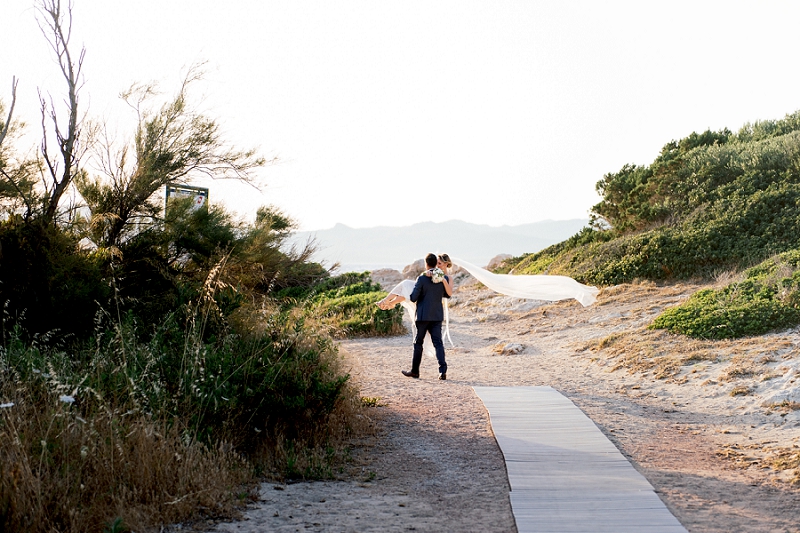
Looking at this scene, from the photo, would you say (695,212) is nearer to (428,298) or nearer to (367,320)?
(367,320)

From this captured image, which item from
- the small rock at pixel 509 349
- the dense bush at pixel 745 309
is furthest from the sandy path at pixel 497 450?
the dense bush at pixel 745 309

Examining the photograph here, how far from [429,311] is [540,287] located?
20.7 ft

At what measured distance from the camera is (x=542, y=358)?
12188 millimetres

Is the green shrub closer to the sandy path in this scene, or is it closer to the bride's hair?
the sandy path

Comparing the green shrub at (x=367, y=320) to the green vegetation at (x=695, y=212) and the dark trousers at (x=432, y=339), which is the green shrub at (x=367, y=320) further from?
the green vegetation at (x=695, y=212)

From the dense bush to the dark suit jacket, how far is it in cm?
414

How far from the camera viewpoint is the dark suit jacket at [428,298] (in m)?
10.1

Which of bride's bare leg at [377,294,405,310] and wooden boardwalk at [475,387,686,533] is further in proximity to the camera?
bride's bare leg at [377,294,405,310]

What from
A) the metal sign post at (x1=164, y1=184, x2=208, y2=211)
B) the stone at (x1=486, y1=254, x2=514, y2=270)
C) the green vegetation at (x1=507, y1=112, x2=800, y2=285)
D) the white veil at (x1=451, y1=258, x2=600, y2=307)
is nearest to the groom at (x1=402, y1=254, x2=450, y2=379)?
the metal sign post at (x1=164, y1=184, x2=208, y2=211)

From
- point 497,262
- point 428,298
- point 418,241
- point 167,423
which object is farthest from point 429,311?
point 418,241

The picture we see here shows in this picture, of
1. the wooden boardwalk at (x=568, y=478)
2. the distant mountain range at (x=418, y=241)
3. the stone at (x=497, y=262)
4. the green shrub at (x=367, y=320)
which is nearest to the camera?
the wooden boardwalk at (x=568, y=478)

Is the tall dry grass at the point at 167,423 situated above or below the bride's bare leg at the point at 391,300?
below

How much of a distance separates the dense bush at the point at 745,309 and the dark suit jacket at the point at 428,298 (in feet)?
13.6

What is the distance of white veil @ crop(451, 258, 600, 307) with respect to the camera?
49.6 ft
